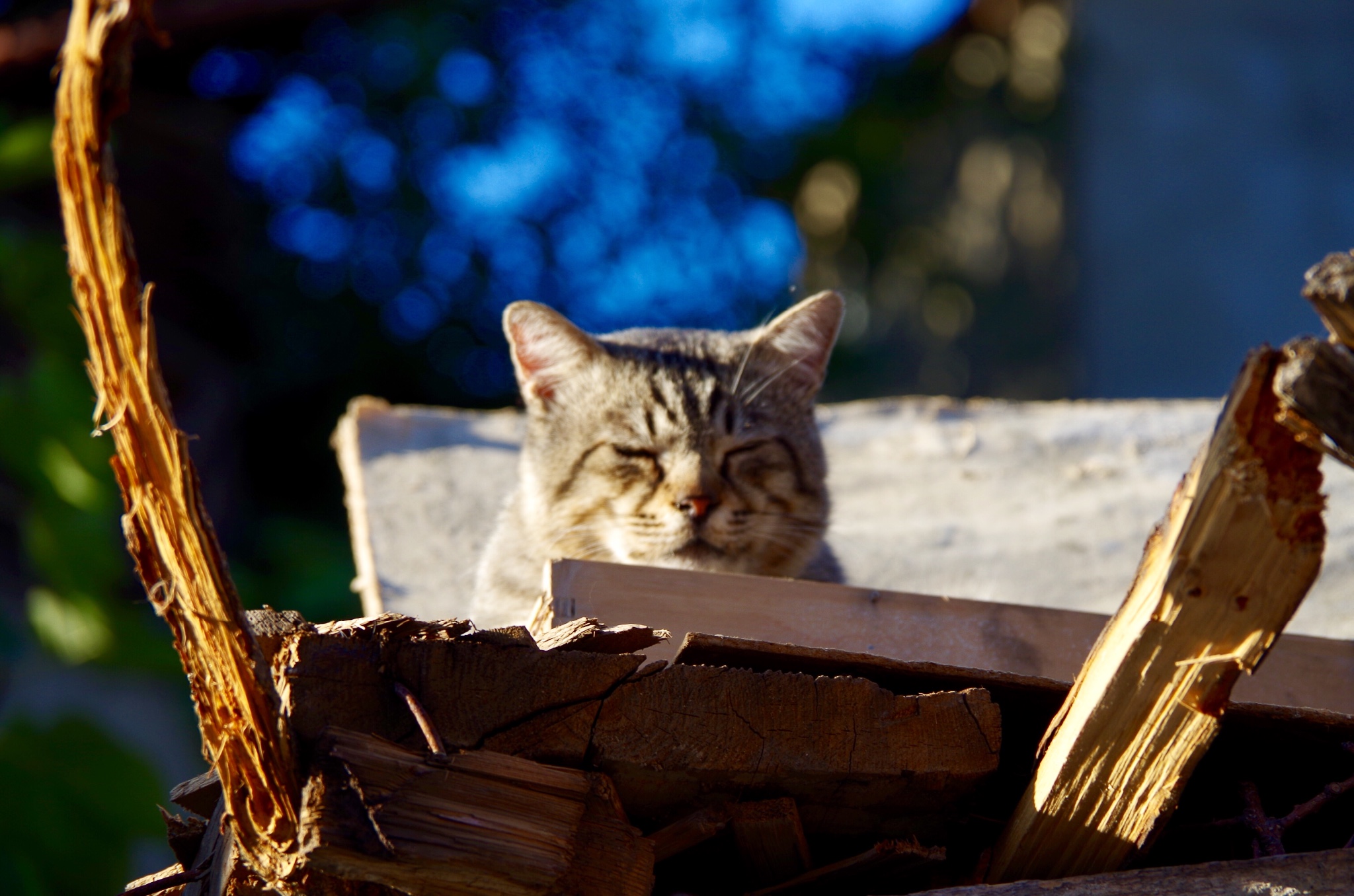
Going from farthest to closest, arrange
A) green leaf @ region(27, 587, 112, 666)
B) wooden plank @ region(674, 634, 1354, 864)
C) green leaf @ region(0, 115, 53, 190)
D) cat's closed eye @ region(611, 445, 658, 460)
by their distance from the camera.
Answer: green leaf @ region(0, 115, 53, 190) → green leaf @ region(27, 587, 112, 666) → cat's closed eye @ region(611, 445, 658, 460) → wooden plank @ region(674, 634, 1354, 864)

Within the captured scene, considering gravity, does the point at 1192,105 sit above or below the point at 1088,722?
above

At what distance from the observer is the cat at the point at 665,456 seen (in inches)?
85.0

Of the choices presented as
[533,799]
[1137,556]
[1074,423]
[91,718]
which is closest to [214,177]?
[91,718]

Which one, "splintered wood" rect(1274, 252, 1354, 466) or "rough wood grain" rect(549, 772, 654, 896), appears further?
"rough wood grain" rect(549, 772, 654, 896)

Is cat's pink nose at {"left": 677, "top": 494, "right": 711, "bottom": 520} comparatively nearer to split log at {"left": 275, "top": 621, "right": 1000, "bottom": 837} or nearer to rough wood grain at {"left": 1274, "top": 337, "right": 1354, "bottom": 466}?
split log at {"left": 275, "top": 621, "right": 1000, "bottom": 837}

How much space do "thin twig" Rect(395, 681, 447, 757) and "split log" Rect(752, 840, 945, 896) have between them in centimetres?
38

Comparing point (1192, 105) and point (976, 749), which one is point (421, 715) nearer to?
point (976, 749)

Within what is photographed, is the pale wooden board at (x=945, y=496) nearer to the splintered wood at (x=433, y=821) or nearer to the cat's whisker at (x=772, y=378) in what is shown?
the cat's whisker at (x=772, y=378)

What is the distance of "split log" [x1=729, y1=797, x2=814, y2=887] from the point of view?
1064 mm

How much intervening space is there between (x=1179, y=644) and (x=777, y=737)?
0.38m

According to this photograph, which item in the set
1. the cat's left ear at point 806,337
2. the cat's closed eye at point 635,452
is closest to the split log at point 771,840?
the cat's closed eye at point 635,452

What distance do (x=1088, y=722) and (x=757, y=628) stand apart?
482 mm

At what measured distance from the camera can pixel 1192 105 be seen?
19.7ft

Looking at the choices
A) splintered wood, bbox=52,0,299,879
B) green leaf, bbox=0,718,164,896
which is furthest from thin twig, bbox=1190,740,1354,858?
green leaf, bbox=0,718,164,896
